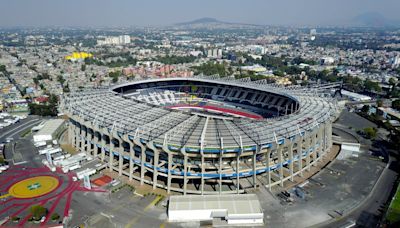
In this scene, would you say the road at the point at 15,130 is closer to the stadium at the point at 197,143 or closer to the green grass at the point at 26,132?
the green grass at the point at 26,132

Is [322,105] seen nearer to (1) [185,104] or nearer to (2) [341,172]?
(2) [341,172]

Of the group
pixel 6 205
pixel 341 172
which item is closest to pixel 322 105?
pixel 341 172

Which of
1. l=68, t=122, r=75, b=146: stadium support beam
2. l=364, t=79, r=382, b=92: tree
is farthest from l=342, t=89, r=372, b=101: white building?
l=68, t=122, r=75, b=146: stadium support beam

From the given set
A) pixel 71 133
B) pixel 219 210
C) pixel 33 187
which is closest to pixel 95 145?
pixel 71 133

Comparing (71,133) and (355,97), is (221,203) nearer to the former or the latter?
(71,133)

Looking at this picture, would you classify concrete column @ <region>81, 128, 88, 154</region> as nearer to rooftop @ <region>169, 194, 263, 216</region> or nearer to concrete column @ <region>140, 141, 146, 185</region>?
concrete column @ <region>140, 141, 146, 185</region>

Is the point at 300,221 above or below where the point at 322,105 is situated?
below
